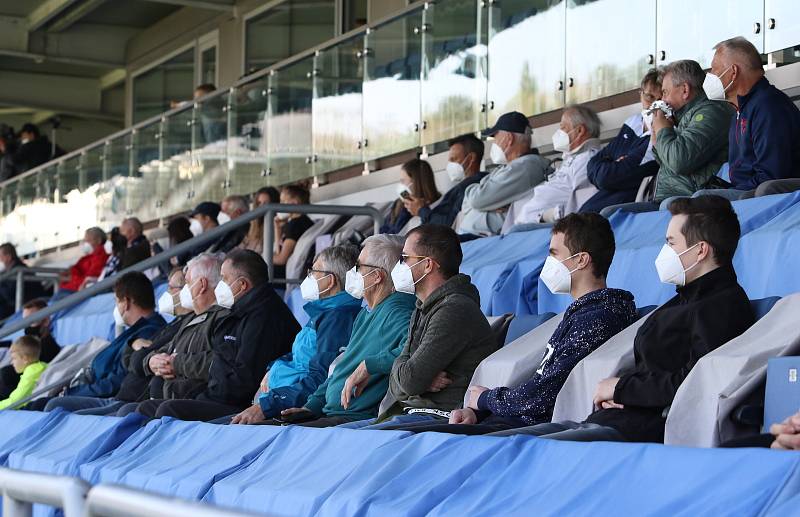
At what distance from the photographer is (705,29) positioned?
22.7 ft

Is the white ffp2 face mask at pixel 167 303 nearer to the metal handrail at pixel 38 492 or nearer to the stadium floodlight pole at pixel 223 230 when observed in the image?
the stadium floodlight pole at pixel 223 230

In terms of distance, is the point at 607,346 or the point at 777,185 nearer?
the point at 607,346

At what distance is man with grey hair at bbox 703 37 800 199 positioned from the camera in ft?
18.1

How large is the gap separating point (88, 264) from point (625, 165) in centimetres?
764

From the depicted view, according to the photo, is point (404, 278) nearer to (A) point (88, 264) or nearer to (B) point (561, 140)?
(B) point (561, 140)

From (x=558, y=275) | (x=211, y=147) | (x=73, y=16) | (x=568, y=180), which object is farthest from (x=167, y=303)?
(x=73, y=16)

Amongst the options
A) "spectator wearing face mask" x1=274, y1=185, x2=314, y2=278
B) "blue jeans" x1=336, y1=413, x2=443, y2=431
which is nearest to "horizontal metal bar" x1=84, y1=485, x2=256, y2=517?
"blue jeans" x1=336, y1=413, x2=443, y2=431

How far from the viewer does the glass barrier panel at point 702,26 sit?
6629 millimetres

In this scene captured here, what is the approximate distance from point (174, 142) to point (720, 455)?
38.0 ft

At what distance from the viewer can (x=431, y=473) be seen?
342 centimetres

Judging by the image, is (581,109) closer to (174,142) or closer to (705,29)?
(705,29)

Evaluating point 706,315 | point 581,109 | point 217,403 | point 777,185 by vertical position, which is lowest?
point 217,403

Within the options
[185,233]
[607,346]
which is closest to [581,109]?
[607,346]

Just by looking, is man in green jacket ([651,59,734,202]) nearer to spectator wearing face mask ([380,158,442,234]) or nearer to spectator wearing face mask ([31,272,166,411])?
spectator wearing face mask ([380,158,442,234])
